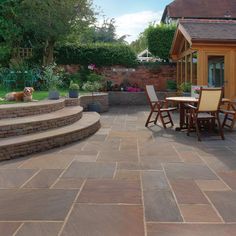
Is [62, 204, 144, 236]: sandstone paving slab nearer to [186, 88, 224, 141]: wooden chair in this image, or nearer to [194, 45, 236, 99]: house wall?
[186, 88, 224, 141]: wooden chair

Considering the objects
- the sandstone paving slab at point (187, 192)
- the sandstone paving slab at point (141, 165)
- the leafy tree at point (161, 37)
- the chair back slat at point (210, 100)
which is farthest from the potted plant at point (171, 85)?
the sandstone paving slab at point (187, 192)

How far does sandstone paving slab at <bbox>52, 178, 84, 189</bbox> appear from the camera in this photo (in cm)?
405

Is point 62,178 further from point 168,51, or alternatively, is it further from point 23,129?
point 168,51

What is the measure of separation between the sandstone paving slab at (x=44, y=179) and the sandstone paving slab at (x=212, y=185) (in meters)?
1.66

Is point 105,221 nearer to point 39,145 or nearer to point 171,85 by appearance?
point 39,145

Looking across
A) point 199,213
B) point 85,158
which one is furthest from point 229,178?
point 85,158

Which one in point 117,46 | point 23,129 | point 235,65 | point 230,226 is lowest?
point 230,226

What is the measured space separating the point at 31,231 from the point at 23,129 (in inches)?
136

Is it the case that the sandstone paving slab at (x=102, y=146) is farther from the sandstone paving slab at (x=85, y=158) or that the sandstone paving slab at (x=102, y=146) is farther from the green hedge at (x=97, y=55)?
the green hedge at (x=97, y=55)

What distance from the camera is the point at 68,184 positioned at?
416cm

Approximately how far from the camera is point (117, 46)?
53.6 ft

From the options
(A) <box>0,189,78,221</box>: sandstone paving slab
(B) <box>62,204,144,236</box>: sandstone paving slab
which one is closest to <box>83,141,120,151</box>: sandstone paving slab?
(A) <box>0,189,78,221</box>: sandstone paving slab

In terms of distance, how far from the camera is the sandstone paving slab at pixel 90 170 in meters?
4.54

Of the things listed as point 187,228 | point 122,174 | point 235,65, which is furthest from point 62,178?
point 235,65
